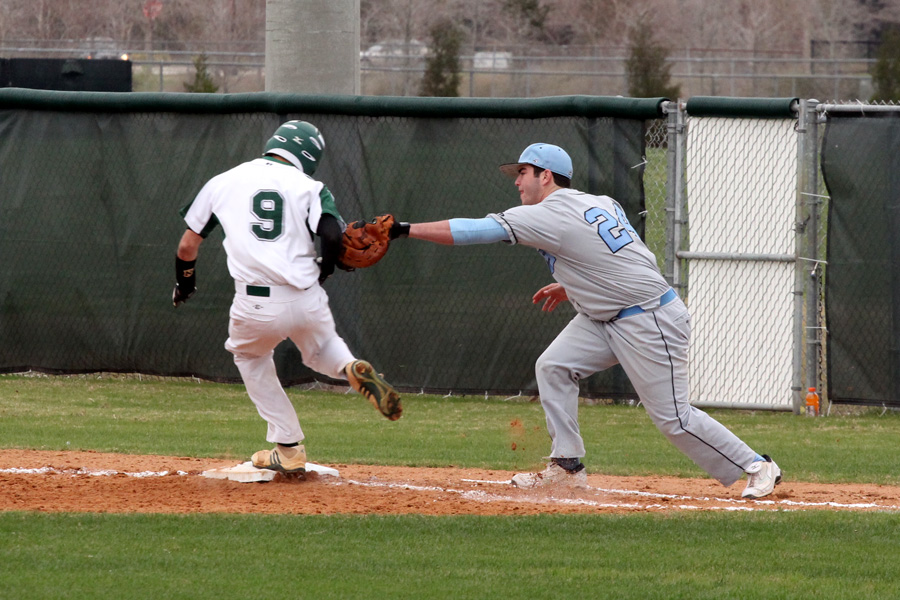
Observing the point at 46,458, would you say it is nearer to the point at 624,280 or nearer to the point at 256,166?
the point at 256,166

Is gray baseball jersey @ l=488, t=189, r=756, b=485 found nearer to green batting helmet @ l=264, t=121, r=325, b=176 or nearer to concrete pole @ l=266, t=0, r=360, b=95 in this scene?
green batting helmet @ l=264, t=121, r=325, b=176

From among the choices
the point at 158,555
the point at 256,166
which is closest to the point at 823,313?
the point at 256,166

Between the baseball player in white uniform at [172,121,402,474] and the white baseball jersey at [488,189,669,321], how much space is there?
96cm

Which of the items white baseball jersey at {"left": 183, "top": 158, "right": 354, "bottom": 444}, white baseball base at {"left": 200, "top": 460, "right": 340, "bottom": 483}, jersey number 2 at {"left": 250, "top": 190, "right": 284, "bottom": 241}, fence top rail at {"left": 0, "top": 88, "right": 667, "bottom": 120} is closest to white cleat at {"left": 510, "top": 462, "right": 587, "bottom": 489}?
white baseball base at {"left": 200, "top": 460, "right": 340, "bottom": 483}

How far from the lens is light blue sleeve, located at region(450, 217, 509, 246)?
602 cm

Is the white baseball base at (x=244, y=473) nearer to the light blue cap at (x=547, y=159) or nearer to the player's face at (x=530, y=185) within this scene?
the player's face at (x=530, y=185)

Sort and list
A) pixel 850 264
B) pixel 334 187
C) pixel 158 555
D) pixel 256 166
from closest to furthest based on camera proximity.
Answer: pixel 158 555, pixel 256 166, pixel 850 264, pixel 334 187

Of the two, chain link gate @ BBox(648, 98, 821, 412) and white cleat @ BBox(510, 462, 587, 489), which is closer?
white cleat @ BBox(510, 462, 587, 489)

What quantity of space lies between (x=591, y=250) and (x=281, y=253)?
158 centimetres

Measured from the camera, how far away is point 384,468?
7.62m

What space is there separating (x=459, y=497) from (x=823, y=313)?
474cm

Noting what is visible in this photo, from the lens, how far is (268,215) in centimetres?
612

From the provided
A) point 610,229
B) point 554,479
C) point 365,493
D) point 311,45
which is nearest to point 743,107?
point 610,229

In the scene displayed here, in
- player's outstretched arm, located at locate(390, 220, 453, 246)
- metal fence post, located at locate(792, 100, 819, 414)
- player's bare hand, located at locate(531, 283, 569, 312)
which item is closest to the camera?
player's outstretched arm, located at locate(390, 220, 453, 246)
